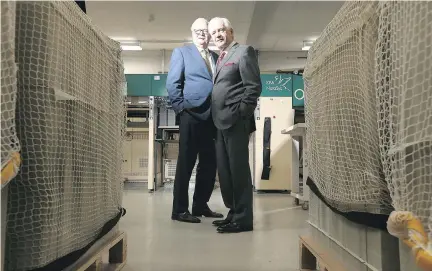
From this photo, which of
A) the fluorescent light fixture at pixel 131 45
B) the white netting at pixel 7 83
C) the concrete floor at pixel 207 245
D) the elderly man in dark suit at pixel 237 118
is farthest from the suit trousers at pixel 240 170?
the fluorescent light fixture at pixel 131 45

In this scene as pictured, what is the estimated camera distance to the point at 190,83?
2.37 m

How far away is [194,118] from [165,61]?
5664 mm

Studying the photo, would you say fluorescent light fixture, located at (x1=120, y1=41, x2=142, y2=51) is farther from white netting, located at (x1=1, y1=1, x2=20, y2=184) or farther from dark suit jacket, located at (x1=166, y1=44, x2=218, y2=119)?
white netting, located at (x1=1, y1=1, x2=20, y2=184)

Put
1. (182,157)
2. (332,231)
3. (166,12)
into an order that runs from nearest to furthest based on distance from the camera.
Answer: (332,231), (182,157), (166,12)

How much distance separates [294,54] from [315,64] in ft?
21.8

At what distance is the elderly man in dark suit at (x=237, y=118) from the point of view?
6.40ft

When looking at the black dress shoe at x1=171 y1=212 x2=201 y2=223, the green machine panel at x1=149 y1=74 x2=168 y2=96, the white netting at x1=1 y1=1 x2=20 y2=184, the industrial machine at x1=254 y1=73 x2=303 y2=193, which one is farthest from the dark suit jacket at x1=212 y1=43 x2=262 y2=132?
the industrial machine at x1=254 y1=73 x2=303 y2=193

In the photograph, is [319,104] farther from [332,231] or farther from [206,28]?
[206,28]

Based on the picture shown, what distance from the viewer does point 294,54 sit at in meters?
7.59

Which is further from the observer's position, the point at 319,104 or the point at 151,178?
the point at 151,178

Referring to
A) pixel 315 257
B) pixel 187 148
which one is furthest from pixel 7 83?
pixel 187 148

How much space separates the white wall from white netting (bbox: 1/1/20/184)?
23.4 ft

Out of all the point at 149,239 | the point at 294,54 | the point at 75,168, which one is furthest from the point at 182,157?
the point at 294,54

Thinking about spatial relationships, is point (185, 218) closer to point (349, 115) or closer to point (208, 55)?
point (208, 55)
